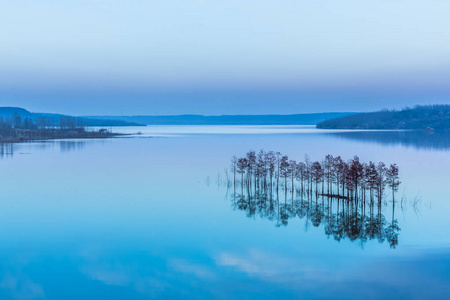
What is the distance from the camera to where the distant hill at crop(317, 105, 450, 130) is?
150375 millimetres

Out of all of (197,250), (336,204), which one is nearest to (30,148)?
(336,204)

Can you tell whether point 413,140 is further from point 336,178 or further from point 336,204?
point 336,204

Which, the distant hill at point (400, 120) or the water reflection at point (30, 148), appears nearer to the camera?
the water reflection at point (30, 148)

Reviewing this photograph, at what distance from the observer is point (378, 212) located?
17328 millimetres

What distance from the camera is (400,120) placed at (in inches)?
6378

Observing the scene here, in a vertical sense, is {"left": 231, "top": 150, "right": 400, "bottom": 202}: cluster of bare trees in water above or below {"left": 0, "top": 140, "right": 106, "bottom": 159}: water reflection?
below

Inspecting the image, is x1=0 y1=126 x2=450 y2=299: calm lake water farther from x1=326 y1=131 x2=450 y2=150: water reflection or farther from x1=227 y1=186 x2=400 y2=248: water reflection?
x1=326 y1=131 x2=450 y2=150: water reflection

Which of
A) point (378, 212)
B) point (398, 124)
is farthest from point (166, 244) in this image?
point (398, 124)

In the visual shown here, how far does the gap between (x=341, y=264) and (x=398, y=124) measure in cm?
15714

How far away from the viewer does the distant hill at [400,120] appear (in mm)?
150375

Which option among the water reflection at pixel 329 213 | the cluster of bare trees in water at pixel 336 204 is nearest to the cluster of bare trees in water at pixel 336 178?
the cluster of bare trees in water at pixel 336 204

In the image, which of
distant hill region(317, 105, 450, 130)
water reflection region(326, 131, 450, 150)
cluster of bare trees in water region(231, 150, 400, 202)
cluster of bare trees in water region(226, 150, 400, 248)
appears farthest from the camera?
distant hill region(317, 105, 450, 130)

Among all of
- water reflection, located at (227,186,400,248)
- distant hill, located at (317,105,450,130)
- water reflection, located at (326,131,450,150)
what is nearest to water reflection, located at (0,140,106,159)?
water reflection, located at (227,186,400,248)

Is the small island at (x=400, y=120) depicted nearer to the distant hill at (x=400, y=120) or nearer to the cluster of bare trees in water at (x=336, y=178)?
the distant hill at (x=400, y=120)
